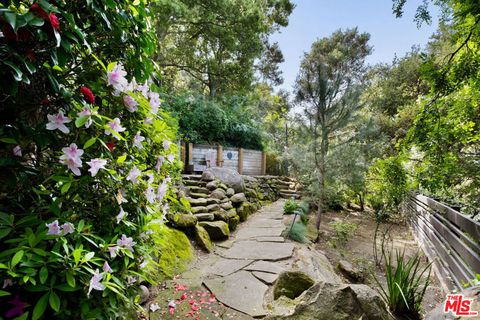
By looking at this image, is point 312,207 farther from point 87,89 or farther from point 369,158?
point 87,89

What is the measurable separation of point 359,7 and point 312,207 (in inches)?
214

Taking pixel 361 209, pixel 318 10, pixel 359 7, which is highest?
pixel 318 10

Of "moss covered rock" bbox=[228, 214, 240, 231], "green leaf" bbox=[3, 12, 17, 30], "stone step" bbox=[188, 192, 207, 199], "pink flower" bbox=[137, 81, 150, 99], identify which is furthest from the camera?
"stone step" bbox=[188, 192, 207, 199]

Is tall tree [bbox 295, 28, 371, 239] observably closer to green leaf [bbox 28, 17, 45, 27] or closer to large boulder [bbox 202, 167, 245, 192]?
large boulder [bbox 202, 167, 245, 192]

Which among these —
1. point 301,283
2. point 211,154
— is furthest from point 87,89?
point 211,154

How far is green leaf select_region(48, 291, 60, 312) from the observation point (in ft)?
2.30

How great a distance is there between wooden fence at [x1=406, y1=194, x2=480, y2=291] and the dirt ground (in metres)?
0.24

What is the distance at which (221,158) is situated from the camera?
8.14 meters

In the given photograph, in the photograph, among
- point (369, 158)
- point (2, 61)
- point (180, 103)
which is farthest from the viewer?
point (180, 103)

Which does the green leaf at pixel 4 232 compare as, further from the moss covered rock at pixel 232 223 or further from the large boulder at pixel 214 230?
the moss covered rock at pixel 232 223

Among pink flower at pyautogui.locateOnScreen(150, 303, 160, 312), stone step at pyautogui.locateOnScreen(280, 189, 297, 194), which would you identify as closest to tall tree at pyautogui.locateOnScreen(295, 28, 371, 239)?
stone step at pyautogui.locateOnScreen(280, 189, 297, 194)

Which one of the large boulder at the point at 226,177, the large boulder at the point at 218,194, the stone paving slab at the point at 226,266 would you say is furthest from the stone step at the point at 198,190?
the stone paving slab at the point at 226,266

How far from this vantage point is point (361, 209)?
9297 mm

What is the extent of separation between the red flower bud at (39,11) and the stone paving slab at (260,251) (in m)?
3.23
